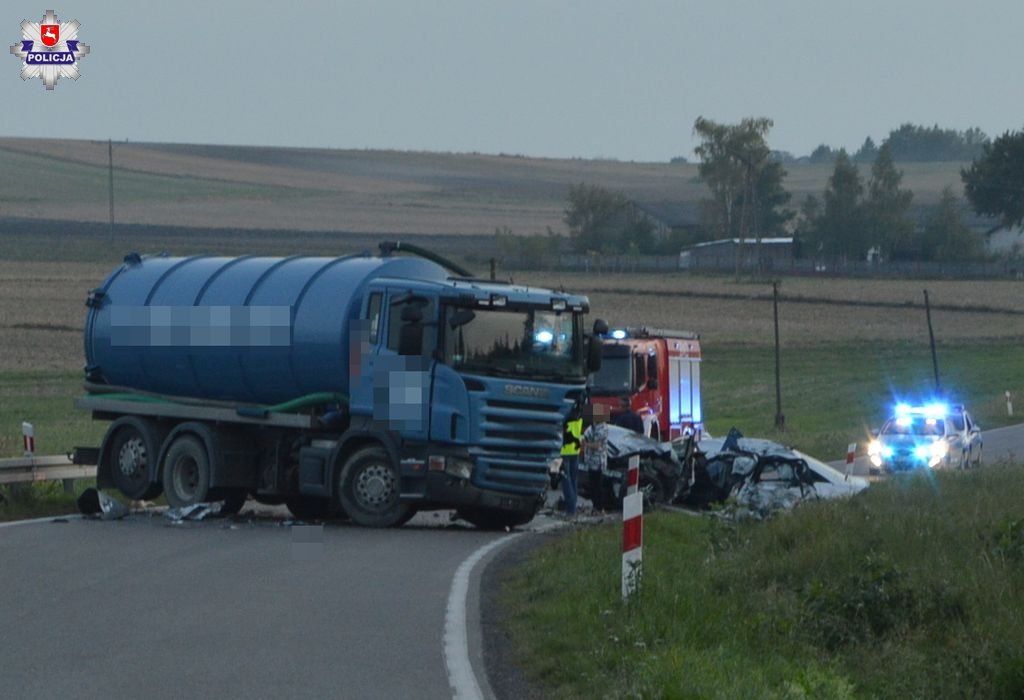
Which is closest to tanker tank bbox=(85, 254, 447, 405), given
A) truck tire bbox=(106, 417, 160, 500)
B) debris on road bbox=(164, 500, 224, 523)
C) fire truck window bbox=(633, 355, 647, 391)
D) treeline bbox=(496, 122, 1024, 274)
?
truck tire bbox=(106, 417, 160, 500)

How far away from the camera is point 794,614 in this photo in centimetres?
1182

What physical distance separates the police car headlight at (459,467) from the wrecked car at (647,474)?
4586 mm

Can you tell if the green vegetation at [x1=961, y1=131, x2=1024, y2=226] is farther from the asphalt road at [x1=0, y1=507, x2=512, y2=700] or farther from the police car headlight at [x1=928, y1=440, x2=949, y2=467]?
the asphalt road at [x1=0, y1=507, x2=512, y2=700]

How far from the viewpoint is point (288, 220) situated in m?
104

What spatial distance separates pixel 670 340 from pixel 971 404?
27071mm

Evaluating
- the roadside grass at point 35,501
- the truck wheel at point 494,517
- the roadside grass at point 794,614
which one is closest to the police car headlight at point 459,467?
the truck wheel at point 494,517

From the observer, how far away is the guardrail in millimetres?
20984

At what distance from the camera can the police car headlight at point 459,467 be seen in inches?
761

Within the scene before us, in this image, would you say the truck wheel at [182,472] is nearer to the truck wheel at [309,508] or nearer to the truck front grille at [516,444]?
the truck wheel at [309,508]

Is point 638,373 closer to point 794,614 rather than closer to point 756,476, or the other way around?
point 756,476

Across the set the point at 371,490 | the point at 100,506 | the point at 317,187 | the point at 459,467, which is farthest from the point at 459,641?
the point at 317,187

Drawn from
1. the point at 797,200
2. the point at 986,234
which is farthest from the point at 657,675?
the point at 797,200

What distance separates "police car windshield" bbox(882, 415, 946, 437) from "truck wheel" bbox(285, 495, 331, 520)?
16.4 metres

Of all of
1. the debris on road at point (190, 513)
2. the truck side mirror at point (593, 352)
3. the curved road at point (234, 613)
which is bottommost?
the debris on road at point (190, 513)
